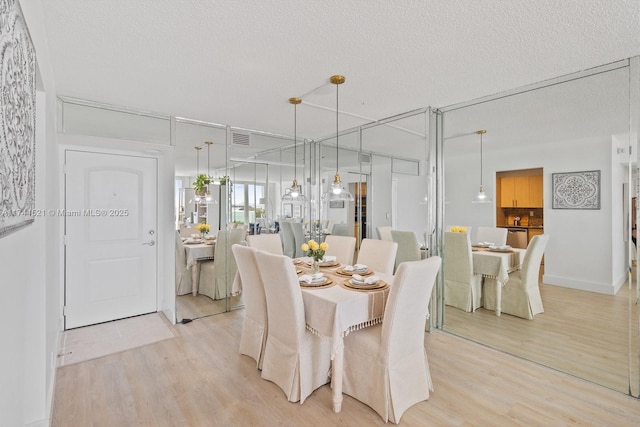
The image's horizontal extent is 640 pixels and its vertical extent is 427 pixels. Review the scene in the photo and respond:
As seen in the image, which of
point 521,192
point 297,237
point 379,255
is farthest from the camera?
point 521,192

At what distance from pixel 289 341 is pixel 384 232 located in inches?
95.0

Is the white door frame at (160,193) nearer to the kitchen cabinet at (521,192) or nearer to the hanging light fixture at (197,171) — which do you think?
the hanging light fixture at (197,171)

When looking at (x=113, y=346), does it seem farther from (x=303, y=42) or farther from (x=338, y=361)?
(x=303, y=42)

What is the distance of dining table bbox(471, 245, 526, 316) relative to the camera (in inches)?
152

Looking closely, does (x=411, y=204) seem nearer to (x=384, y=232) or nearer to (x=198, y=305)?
(x=384, y=232)

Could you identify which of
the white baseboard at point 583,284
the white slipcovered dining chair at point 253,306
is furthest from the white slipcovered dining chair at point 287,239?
the white baseboard at point 583,284

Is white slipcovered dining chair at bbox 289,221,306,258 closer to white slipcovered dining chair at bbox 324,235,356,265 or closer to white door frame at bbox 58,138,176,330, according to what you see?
white slipcovered dining chair at bbox 324,235,356,265

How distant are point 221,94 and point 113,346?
266 cm

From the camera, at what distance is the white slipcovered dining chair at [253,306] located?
8.68 ft

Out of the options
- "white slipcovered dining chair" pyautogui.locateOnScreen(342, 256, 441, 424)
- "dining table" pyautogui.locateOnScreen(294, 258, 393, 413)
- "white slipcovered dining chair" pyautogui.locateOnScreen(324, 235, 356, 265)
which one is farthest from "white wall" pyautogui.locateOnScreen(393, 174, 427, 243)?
"white slipcovered dining chair" pyautogui.locateOnScreen(342, 256, 441, 424)

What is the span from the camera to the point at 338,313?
2061 mm

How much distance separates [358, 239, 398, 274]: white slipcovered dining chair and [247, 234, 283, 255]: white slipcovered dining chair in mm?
1123

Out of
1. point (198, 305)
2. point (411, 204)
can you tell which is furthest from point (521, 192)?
point (198, 305)

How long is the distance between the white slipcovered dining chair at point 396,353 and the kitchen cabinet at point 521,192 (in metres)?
Result: 6.49
